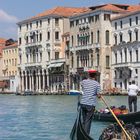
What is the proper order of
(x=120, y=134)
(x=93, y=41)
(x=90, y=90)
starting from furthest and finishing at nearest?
(x=93, y=41) < (x=120, y=134) < (x=90, y=90)

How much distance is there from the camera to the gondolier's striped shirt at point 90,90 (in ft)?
24.3

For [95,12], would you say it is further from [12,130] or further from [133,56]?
[12,130]

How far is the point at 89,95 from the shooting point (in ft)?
24.5

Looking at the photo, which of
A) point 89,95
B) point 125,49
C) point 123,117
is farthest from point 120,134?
point 125,49

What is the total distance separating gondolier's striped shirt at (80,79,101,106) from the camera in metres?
7.39

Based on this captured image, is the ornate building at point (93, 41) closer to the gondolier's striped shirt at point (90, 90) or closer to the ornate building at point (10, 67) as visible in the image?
the ornate building at point (10, 67)

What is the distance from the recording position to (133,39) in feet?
130

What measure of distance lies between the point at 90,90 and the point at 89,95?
0.27ft

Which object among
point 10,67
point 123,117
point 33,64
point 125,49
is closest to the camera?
point 123,117

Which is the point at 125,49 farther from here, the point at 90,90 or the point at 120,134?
the point at 90,90

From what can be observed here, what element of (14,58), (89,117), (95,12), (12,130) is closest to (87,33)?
(95,12)

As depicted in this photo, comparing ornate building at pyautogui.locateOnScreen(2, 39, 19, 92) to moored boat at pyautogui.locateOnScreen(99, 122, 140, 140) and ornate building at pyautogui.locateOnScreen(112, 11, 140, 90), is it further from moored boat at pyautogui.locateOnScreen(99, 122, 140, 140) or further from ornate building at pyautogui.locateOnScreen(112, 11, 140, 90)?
moored boat at pyautogui.locateOnScreen(99, 122, 140, 140)

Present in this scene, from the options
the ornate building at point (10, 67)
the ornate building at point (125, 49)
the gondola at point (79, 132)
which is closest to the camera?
the gondola at point (79, 132)

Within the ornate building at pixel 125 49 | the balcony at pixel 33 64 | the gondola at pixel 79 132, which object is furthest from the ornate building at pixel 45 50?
the gondola at pixel 79 132
